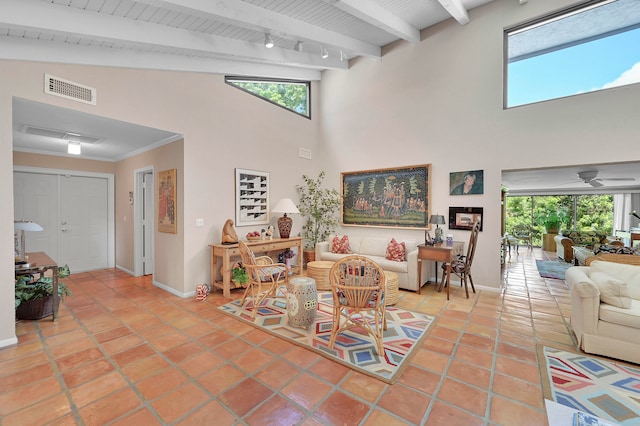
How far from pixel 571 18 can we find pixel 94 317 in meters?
7.66

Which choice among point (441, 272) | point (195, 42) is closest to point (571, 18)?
point (441, 272)

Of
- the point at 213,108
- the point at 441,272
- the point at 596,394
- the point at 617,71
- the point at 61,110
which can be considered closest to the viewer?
the point at 596,394

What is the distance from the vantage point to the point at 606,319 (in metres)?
2.40

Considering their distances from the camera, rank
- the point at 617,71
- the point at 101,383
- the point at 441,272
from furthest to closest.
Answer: the point at 441,272, the point at 617,71, the point at 101,383

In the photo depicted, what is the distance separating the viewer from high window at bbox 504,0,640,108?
3.61 m

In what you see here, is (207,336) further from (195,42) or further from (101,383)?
(195,42)

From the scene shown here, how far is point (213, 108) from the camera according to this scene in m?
4.38

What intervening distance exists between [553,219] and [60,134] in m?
13.0

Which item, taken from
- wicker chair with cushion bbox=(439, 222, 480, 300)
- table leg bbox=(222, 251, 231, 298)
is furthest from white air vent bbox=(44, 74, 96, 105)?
wicker chair with cushion bbox=(439, 222, 480, 300)

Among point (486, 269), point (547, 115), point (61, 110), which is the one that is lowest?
point (486, 269)

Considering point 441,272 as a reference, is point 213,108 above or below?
above

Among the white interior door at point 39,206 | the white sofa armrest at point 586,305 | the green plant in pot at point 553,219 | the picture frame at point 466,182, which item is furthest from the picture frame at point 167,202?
the green plant in pot at point 553,219

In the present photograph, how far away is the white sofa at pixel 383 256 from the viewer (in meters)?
4.37

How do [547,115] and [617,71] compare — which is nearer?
[617,71]
